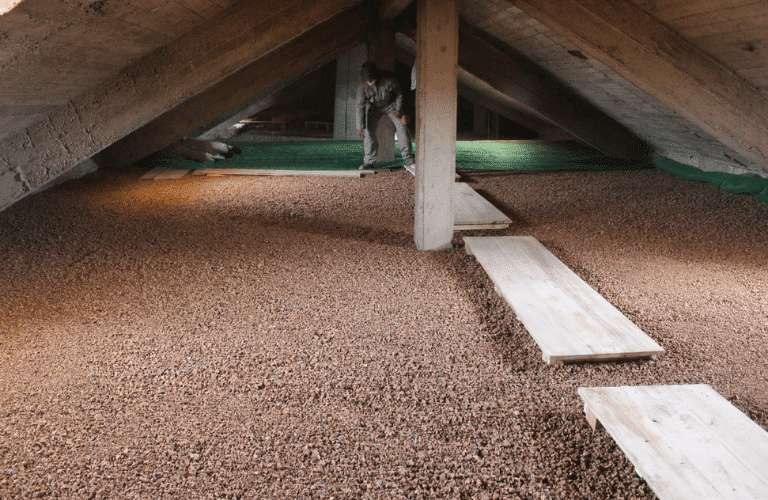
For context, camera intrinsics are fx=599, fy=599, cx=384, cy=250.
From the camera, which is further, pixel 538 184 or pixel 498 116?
pixel 498 116

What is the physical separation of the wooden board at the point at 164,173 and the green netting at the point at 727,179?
5.83m

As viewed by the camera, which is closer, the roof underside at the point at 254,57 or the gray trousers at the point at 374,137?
the roof underside at the point at 254,57

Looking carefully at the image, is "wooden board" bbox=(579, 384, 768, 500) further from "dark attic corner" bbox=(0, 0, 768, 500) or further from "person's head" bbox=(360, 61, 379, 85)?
"person's head" bbox=(360, 61, 379, 85)

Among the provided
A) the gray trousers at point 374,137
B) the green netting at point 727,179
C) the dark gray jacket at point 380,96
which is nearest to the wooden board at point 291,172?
the gray trousers at point 374,137

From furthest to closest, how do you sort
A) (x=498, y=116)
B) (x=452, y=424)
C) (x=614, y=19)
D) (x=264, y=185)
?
(x=498, y=116), (x=264, y=185), (x=614, y=19), (x=452, y=424)

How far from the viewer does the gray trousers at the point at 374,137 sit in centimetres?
752

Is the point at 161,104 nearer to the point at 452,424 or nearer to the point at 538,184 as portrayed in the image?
the point at 452,424

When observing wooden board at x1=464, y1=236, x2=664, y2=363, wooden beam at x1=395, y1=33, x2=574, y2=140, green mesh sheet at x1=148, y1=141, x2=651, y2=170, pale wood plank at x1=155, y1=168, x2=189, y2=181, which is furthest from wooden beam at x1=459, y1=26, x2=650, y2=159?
wooden board at x1=464, y1=236, x2=664, y2=363

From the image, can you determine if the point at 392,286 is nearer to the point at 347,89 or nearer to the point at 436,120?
the point at 436,120

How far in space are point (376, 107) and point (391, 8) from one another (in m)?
1.46

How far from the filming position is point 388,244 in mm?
4344

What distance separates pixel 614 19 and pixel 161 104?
3000 mm

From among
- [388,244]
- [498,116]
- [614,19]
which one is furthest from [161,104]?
[498,116]

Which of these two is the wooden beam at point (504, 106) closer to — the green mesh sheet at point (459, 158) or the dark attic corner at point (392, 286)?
the green mesh sheet at point (459, 158)
